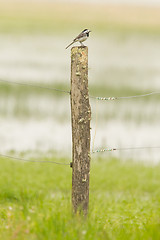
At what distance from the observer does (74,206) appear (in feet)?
Answer: 24.9

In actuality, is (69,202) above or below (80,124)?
below

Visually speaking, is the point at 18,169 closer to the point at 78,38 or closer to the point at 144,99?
the point at 78,38

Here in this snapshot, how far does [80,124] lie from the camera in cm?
740

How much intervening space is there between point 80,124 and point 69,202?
4.84 ft

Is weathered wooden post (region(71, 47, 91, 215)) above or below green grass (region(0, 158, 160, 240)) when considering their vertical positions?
above

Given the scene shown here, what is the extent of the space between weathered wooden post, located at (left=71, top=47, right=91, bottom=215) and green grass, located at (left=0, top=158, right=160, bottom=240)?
11.4 inches

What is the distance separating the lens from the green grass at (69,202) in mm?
5742

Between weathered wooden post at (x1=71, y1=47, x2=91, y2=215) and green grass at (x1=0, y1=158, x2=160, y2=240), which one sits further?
weathered wooden post at (x1=71, y1=47, x2=91, y2=215)

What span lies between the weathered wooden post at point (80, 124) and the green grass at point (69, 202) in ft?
0.95

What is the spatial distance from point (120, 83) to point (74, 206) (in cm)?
3031

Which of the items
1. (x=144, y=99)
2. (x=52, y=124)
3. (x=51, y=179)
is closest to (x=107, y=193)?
(x=51, y=179)

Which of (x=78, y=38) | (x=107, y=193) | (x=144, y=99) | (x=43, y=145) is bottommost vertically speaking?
(x=107, y=193)

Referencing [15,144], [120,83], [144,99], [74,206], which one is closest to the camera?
[74,206]

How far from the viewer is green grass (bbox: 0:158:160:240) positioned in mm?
5742
